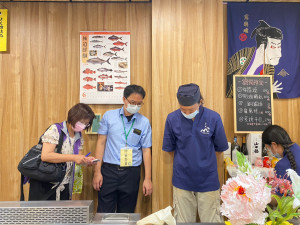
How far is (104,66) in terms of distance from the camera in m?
2.93

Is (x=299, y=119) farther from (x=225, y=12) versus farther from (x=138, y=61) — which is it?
(x=138, y=61)

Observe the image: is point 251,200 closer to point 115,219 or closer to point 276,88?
point 115,219

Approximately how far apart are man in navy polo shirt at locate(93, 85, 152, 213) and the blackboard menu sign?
1.15m

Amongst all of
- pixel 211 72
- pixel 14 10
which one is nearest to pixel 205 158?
pixel 211 72

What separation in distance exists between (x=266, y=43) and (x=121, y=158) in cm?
222

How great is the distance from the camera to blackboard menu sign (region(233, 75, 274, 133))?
2914mm

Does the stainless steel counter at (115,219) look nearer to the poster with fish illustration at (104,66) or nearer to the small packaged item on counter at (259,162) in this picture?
the poster with fish illustration at (104,66)

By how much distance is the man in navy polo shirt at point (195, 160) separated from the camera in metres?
2.23

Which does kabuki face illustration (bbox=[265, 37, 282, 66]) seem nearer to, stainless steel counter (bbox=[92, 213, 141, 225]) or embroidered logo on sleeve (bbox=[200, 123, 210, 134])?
embroidered logo on sleeve (bbox=[200, 123, 210, 134])

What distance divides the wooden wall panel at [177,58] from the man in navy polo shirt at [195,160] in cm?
32

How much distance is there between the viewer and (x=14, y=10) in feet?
9.66

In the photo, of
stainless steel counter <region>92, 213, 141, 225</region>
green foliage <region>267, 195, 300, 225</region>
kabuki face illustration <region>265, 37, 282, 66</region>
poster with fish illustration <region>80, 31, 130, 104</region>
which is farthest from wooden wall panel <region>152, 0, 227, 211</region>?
green foliage <region>267, 195, 300, 225</region>

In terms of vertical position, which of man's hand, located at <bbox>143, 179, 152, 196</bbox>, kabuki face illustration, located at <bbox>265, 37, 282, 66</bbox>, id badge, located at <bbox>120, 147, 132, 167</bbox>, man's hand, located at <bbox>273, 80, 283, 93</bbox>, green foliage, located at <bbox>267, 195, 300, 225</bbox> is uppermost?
kabuki face illustration, located at <bbox>265, 37, 282, 66</bbox>

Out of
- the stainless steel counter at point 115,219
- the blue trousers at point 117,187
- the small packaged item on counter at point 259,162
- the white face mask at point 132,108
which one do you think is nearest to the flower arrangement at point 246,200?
the stainless steel counter at point 115,219
